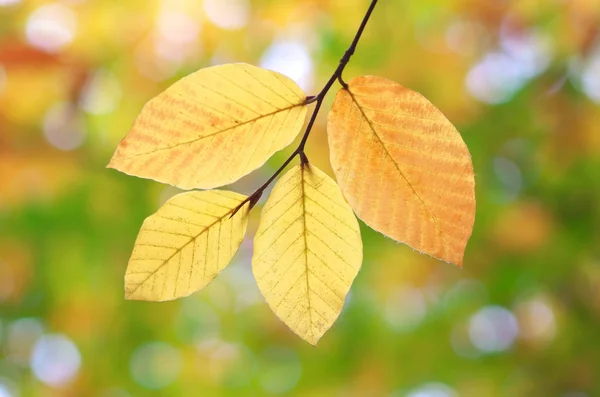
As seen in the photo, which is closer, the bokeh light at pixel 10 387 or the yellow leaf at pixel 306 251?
the yellow leaf at pixel 306 251

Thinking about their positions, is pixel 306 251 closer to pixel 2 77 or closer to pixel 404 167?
pixel 404 167

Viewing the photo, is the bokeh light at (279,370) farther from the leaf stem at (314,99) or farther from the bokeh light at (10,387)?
the leaf stem at (314,99)

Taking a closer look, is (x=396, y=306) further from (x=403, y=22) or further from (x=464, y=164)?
(x=464, y=164)

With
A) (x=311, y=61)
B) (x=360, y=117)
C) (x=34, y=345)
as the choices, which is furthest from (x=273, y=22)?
(x=360, y=117)

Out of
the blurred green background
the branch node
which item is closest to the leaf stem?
the branch node

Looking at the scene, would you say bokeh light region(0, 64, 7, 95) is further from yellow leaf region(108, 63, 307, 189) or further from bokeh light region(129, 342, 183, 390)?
yellow leaf region(108, 63, 307, 189)

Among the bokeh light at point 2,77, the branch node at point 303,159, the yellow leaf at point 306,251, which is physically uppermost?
the bokeh light at point 2,77

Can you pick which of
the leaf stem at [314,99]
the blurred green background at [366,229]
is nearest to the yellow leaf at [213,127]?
the leaf stem at [314,99]
